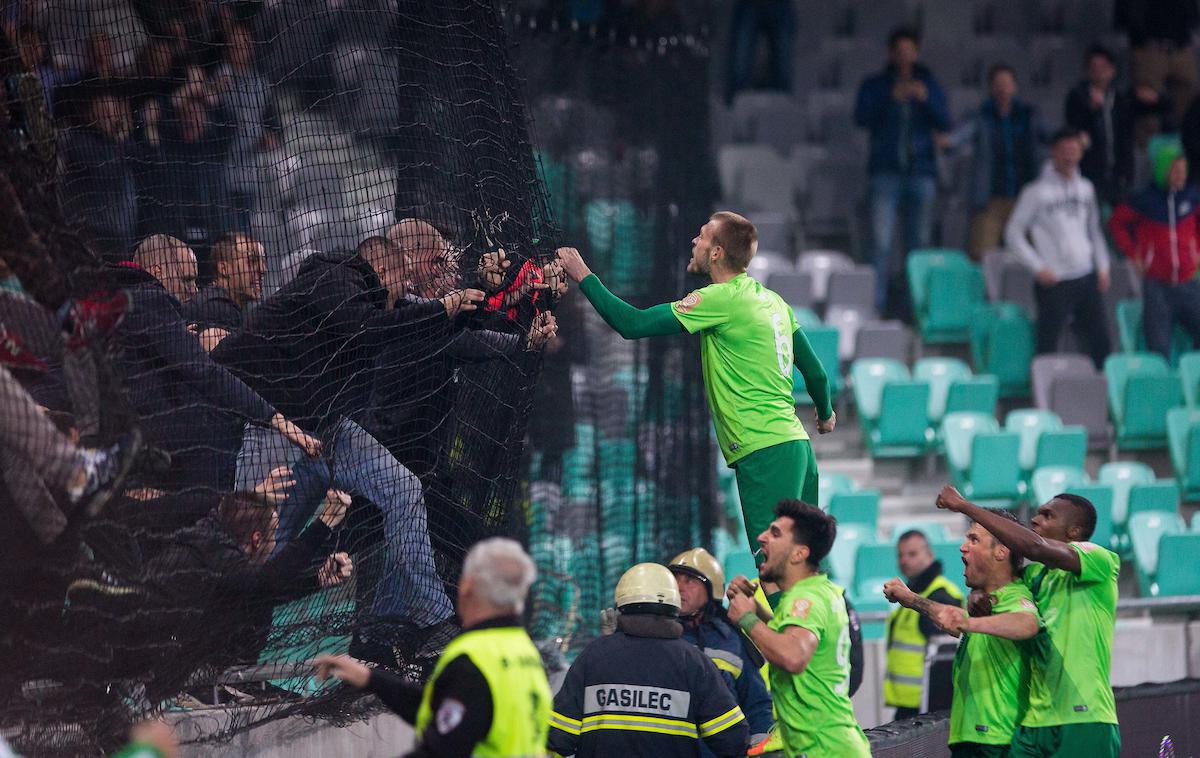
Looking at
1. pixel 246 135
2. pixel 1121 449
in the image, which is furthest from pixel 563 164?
pixel 1121 449

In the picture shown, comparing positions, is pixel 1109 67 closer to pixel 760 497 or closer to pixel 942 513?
pixel 942 513

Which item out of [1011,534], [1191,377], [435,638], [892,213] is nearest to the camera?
[1011,534]

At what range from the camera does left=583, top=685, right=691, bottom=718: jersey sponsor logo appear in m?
6.38

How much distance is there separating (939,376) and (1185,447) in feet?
6.66

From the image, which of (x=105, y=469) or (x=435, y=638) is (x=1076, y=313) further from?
(x=105, y=469)

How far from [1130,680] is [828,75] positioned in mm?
8693

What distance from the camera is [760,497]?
22.8 feet

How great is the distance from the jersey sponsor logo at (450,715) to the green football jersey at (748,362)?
106 inches

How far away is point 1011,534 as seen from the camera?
6.51 meters

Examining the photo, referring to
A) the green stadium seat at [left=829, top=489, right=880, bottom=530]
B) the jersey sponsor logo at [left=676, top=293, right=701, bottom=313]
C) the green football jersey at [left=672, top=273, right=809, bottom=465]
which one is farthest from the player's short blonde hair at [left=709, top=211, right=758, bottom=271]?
the green stadium seat at [left=829, top=489, right=880, bottom=530]

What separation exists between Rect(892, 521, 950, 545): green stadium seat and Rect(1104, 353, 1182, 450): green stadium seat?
84.5 inches

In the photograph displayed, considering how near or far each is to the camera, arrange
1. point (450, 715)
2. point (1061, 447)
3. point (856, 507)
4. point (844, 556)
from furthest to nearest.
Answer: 1. point (1061, 447)
2. point (856, 507)
3. point (844, 556)
4. point (450, 715)

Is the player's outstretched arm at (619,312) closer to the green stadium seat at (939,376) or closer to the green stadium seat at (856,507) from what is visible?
the green stadium seat at (856,507)

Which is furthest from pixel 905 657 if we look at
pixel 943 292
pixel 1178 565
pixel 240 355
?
pixel 943 292
